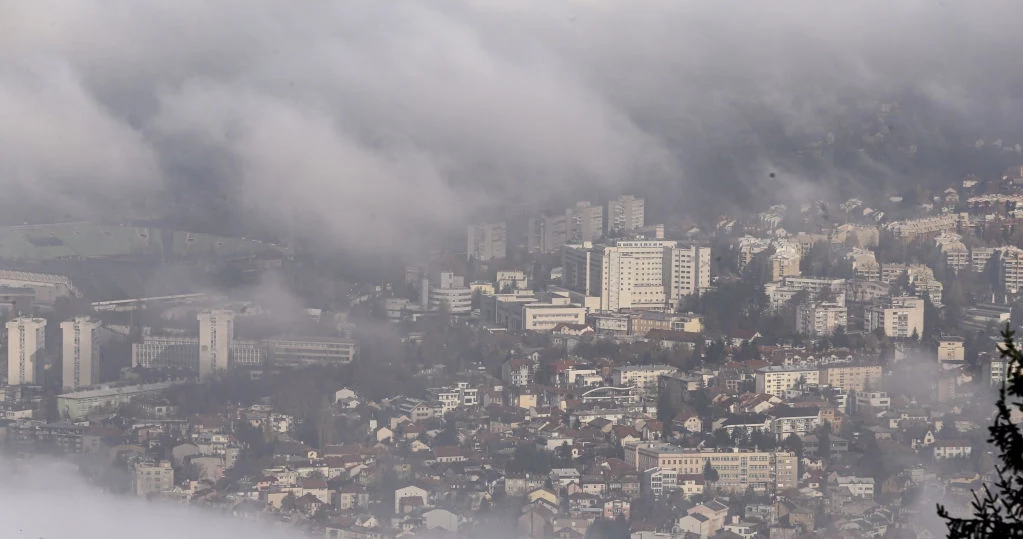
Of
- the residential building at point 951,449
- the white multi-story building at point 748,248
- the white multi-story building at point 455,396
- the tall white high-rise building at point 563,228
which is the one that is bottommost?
the residential building at point 951,449

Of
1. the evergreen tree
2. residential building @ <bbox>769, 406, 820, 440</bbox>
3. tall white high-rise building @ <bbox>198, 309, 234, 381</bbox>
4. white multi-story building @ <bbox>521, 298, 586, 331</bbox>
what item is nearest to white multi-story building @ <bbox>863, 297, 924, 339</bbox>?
residential building @ <bbox>769, 406, 820, 440</bbox>

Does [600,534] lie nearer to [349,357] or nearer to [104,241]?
[349,357]

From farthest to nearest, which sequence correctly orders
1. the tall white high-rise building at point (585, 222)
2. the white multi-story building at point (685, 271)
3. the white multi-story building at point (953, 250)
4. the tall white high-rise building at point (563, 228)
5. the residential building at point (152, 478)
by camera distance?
the tall white high-rise building at point (585, 222), the tall white high-rise building at point (563, 228), the white multi-story building at point (953, 250), the white multi-story building at point (685, 271), the residential building at point (152, 478)

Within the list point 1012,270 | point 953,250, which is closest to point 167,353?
point 953,250

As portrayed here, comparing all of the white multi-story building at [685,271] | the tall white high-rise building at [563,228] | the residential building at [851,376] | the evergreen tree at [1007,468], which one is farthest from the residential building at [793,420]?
the evergreen tree at [1007,468]

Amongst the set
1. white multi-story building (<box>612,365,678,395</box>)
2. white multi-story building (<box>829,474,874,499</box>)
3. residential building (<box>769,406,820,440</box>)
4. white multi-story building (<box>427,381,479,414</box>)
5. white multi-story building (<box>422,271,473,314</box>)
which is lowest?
white multi-story building (<box>829,474,874,499</box>)

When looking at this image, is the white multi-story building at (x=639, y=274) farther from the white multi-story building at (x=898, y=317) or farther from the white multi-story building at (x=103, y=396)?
the white multi-story building at (x=103, y=396)

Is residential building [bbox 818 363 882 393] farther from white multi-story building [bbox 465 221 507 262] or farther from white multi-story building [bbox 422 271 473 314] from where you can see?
white multi-story building [bbox 465 221 507 262]
